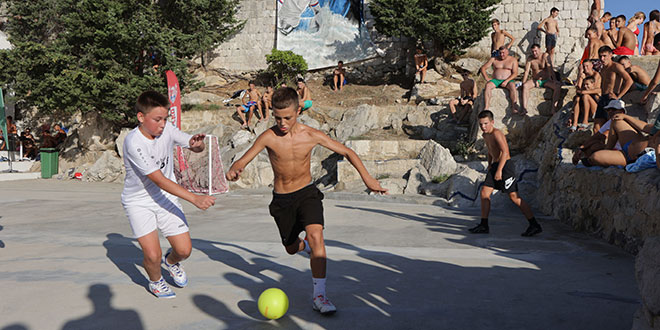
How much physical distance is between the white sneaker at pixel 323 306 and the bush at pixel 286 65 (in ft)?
67.3

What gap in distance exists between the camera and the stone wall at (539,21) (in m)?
20.1

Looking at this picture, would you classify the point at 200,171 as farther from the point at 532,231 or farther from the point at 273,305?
the point at 273,305

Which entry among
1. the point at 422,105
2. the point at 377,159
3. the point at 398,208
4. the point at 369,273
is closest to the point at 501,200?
the point at 398,208

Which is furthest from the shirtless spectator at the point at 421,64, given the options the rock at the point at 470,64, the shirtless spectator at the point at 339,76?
the shirtless spectator at the point at 339,76

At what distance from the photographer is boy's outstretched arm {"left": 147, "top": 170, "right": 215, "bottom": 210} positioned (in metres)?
3.36

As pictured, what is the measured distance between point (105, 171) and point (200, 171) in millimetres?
5146

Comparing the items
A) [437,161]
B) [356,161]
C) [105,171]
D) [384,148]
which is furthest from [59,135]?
[356,161]

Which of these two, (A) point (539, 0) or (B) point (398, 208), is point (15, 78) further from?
(A) point (539, 0)

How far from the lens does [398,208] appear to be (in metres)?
8.78

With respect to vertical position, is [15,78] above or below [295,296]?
above

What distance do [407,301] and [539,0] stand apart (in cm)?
2100

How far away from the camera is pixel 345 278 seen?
4117mm

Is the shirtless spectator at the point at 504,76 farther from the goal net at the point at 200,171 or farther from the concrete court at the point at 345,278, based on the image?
the goal net at the point at 200,171

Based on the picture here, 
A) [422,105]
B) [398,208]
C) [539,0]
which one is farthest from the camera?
[539,0]
